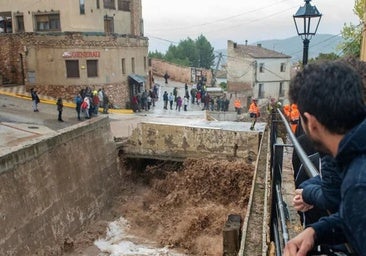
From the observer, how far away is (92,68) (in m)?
26.0

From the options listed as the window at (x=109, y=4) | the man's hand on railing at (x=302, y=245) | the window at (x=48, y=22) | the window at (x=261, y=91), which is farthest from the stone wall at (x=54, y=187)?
the window at (x=261, y=91)

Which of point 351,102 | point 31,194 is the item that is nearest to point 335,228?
point 351,102

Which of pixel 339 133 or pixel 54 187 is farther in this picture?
pixel 54 187

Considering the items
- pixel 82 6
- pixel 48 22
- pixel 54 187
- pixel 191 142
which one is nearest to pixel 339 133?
pixel 54 187

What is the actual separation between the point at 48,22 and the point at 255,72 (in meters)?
23.0

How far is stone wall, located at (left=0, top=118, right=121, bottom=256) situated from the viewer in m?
10.7

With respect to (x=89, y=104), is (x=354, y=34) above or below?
above

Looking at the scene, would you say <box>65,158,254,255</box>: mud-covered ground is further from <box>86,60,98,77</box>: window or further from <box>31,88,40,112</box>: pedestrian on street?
<box>86,60,98,77</box>: window

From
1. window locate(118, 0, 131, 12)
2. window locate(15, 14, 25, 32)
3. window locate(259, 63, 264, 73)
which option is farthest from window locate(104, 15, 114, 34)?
window locate(259, 63, 264, 73)

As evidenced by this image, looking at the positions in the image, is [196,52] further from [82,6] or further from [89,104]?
[89,104]

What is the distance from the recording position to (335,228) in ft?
5.08

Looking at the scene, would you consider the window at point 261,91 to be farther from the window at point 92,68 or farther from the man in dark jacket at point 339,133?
the man in dark jacket at point 339,133

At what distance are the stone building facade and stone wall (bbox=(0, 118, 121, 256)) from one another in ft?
32.0

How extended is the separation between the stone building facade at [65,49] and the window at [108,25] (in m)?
0.01
